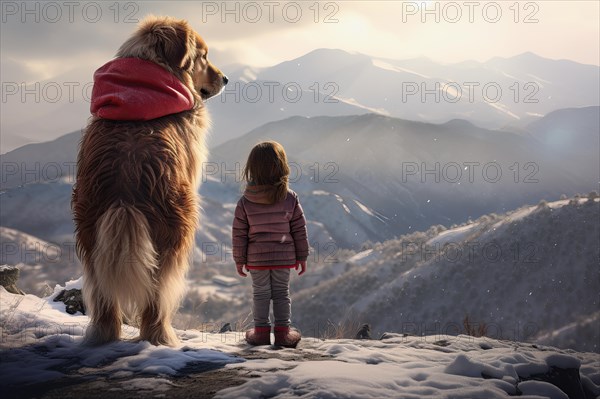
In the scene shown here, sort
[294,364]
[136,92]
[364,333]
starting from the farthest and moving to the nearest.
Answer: [364,333]
[136,92]
[294,364]

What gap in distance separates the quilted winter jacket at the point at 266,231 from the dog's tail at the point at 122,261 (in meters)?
1.04

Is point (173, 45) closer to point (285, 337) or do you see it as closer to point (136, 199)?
point (136, 199)

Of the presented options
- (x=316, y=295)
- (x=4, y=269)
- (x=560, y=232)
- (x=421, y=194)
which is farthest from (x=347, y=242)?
(x=4, y=269)

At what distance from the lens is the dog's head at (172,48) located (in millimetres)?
5461

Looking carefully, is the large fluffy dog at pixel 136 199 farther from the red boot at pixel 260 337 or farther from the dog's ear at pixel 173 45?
the red boot at pixel 260 337

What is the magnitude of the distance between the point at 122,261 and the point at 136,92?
1575 mm

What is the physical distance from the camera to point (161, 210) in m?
4.56

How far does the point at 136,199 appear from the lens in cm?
445

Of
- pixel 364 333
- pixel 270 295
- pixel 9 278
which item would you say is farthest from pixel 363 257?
pixel 270 295

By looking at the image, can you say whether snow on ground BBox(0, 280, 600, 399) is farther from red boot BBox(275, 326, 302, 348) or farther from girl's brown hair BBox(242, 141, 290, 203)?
girl's brown hair BBox(242, 141, 290, 203)

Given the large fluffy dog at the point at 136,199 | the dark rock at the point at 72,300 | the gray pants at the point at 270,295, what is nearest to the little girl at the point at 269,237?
the gray pants at the point at 270,295

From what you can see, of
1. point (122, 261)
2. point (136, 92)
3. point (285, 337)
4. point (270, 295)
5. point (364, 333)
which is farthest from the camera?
point (364, 333)

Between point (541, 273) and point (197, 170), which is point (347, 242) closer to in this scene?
point (541, 273)

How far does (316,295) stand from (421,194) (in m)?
104
